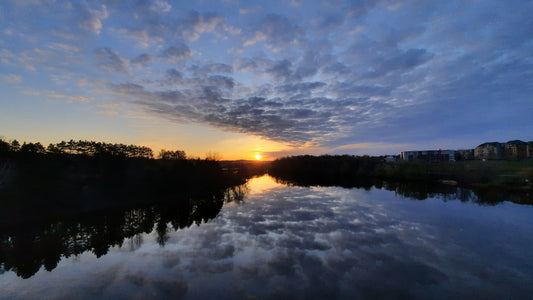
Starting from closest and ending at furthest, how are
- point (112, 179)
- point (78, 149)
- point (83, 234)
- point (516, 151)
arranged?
point (83, 234) < point (112, 179) < point (78, 149) < point (516, 151)

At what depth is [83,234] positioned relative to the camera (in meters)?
16.8

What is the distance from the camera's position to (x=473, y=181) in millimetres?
41750

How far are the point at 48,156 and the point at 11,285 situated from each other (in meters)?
20.1

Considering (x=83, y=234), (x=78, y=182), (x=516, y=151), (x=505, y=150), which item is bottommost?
(x=83, y=234)

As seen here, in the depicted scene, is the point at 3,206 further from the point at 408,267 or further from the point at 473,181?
the point at 473,181

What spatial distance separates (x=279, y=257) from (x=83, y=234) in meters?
16.1

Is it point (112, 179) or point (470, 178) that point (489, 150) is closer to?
point (470, 178)

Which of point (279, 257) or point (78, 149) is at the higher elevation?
point (78, 149)

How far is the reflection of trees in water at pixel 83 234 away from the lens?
40.7ft

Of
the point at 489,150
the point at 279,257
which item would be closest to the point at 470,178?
the point at 279,257

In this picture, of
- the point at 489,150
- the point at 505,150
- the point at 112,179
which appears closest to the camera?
the point at 112,179

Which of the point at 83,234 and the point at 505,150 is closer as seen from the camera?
the point at 83,234

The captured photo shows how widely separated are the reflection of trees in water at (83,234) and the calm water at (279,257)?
95 mm

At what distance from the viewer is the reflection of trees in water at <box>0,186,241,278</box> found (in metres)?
12.4
